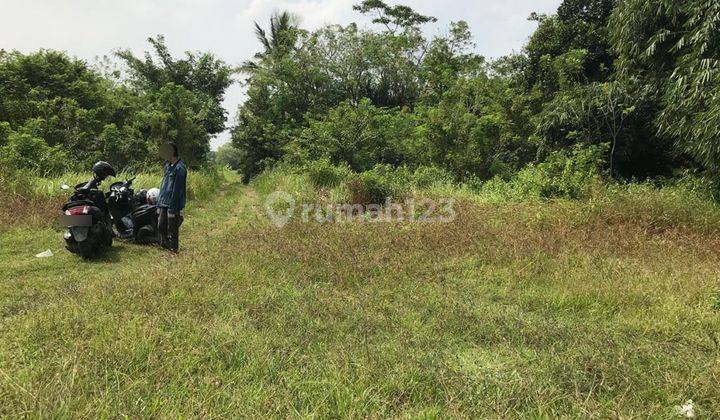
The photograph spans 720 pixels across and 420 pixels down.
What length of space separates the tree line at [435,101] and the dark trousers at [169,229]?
5.61 metres

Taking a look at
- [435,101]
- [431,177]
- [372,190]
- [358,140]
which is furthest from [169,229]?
[435,101]

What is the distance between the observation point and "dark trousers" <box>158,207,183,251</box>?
21.7 ft

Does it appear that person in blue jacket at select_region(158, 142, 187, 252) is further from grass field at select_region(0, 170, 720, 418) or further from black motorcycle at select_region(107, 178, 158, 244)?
black motorcycle at select_region(107, 178, 158, 244)

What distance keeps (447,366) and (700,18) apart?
9964 millimetres

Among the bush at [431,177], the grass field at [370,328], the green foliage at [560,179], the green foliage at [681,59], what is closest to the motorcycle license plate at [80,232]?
the grass field at [370,328]

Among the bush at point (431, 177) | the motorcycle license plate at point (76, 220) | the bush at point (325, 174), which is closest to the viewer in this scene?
the motorcycle license plate at point (76, 220)

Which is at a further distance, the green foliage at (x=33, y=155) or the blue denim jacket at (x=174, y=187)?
the green foliage at (x=33, y=155)

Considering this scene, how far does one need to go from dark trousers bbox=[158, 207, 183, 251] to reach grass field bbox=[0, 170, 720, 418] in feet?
0.76

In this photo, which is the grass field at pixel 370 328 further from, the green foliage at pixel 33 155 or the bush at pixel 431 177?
the bush at pixel 431 177

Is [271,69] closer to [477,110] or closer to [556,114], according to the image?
[477,110]

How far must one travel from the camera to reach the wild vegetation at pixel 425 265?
2674mm

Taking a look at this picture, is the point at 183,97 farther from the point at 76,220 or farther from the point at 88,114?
the point at 76,220

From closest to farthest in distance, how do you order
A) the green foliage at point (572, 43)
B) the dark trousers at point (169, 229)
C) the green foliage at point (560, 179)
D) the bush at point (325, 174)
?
1. the dark trousers at point (169, 229)
2. the green foliage at point (560, 179)
3. the bush at point (325, 174)
4. the green foliage at point (572, 43)

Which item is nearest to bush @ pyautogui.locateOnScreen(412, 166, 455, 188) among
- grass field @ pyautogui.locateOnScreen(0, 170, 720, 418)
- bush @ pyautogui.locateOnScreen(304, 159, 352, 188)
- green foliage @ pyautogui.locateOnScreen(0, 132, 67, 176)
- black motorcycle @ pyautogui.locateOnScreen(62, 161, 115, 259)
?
bush @ pyautogui.locateOnScreen(304, 159, 352, 188)
